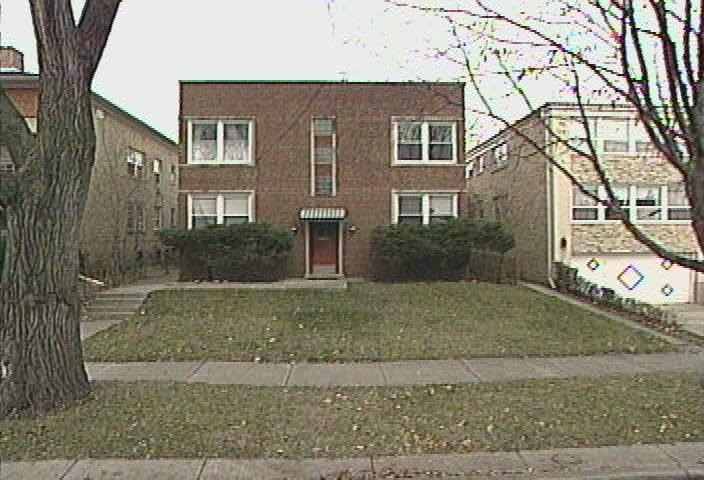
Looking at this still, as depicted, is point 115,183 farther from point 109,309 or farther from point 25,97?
point 109,309

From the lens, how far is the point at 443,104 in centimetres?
2311

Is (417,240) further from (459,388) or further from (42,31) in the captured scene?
(42,31)

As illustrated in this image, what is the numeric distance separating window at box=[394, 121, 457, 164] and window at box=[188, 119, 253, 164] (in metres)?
5.36

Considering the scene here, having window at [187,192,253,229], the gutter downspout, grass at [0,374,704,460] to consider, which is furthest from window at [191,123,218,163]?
grass at [0,374,704,460]

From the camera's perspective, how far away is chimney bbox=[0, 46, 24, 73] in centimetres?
2131

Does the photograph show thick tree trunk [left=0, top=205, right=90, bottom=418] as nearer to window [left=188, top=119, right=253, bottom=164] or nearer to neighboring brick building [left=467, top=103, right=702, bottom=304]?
window [left=188, top=119, right=253, bottom=164]

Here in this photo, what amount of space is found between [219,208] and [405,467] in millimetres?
18438

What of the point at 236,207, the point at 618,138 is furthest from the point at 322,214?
the point at 618,138

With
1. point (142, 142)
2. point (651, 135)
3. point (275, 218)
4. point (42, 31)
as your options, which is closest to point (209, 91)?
point (275, 218)

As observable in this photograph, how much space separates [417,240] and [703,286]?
36.7 ft

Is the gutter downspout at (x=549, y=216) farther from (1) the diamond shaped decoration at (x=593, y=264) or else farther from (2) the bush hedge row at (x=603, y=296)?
(1) the diamond shaped decoration at (x=593, y=264)

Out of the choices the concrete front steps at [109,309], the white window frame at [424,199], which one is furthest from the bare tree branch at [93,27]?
the white window frame at [424,199]

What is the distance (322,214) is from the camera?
2259 cm

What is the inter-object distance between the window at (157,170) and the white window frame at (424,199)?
12759mm
